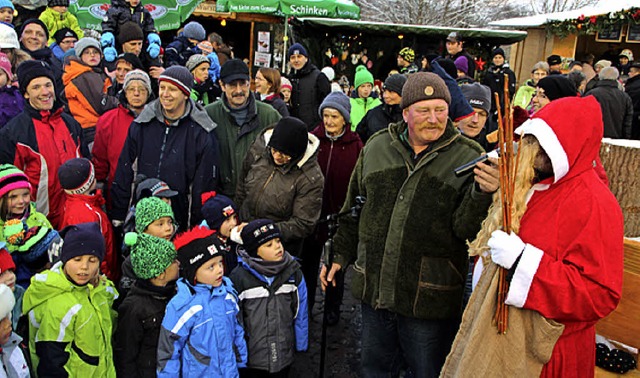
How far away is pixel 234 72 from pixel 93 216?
1.77 meters

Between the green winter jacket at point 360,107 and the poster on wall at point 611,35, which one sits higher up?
the poster on wall at point 611,35

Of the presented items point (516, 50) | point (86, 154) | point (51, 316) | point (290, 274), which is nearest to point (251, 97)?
point (86, 154)

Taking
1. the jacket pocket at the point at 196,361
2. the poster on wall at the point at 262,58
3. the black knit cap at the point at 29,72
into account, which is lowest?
the jacket pocket at the point at 196,361

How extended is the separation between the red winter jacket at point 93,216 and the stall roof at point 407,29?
938 cm

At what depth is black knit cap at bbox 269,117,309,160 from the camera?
3836mm

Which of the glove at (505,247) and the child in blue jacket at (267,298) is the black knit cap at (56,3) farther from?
the glove at (505,247)

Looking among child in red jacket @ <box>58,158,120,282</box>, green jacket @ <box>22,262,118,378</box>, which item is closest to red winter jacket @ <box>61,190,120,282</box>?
child in red jacket @ <box>58,158,120,282</box>

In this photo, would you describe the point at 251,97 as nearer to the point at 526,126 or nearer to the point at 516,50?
the point at 526,126

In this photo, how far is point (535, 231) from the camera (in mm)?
2215

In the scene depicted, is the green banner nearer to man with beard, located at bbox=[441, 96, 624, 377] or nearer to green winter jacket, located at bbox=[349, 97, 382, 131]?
green winter jacket, located at bbox=[349, 97, 382, 131]

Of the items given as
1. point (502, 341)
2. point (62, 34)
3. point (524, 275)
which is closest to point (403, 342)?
point (502, 341)

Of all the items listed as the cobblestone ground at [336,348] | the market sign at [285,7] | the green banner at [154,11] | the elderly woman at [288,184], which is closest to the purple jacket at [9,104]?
the elderly woman at [288,184]

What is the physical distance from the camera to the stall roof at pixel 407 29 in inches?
495

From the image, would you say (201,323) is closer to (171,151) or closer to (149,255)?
(149,255)
